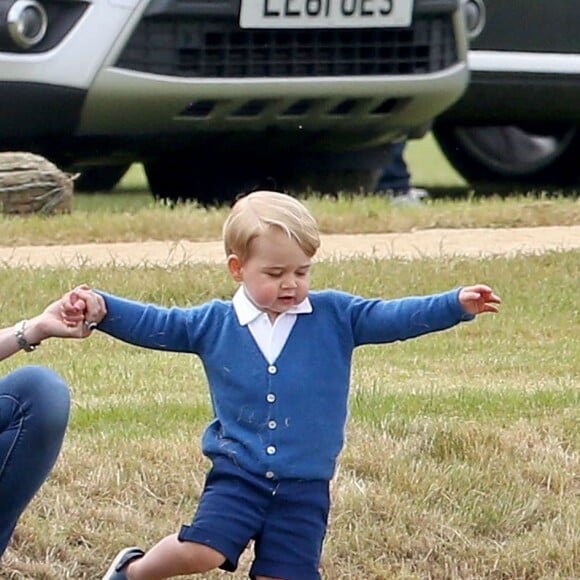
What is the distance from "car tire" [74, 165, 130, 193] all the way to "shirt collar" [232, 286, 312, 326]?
8583 mm

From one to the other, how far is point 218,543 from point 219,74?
14.7ft

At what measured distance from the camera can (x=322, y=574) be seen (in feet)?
13.8

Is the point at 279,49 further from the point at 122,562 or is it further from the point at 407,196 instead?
the point at 122,562

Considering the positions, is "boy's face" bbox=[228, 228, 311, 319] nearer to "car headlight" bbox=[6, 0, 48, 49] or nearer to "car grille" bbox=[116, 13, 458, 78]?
"car headlight" bbox=[6, 0, 48, 49]

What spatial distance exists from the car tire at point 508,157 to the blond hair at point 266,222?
28.5ft

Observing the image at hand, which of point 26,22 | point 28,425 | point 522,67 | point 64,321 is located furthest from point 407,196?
point 64,321

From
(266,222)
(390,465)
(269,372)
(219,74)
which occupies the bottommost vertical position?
(390,465)

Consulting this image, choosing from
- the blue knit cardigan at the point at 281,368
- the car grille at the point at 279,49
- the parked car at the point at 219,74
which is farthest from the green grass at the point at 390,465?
the car grille at the point at 279,49

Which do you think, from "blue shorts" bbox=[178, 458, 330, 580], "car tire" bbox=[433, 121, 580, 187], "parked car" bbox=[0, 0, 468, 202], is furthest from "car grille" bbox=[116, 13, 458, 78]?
"blue shorts" bbox=[178, 458, 330, 580]

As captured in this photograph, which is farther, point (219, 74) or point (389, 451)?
point (219, 74)

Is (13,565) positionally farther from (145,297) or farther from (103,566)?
(145,297)

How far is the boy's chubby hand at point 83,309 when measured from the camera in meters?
3.48

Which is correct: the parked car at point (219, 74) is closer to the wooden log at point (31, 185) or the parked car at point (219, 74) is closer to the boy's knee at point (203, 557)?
the wooden log at point (31, 185)

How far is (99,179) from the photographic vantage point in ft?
40.4
